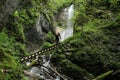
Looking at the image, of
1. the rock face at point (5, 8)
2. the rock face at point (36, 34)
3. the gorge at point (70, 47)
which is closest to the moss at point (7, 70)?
the gorge at point (70, 47)

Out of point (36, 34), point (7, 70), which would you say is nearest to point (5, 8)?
point (7, 70)

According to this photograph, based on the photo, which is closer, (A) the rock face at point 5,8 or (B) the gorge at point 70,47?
(A) the rock face at point 5,8

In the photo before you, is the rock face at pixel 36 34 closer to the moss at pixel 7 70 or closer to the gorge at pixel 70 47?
the gorge at pixel 70 47

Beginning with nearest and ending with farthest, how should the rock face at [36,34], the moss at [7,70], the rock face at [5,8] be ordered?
the moss at [7,70], the rock face at [5,8], the rock face at [36,34]

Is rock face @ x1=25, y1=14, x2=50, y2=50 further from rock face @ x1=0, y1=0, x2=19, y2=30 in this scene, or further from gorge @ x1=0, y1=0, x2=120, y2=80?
rock face @ x1=0, y1=0, x2=19, y2=30

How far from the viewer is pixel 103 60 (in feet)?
41.3

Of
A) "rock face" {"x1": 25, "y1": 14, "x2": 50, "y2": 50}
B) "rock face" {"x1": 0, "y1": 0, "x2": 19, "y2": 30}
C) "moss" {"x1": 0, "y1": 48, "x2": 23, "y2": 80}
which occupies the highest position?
"rock face" {"x1": 0, "y1": 0, "x2": 19, "y2": 30}

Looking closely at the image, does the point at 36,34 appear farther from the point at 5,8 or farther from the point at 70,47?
the point at 5,8

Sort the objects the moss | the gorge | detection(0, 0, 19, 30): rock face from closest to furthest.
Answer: the moss
detection(0, 0, 19, 30): rock face
the gorge

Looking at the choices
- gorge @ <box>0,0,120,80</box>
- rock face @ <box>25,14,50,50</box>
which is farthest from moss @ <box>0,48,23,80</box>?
rock face @ <box>25,14,50,50</box>

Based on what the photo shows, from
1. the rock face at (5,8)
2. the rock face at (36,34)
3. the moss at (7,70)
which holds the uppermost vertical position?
the rock face at (5,8)

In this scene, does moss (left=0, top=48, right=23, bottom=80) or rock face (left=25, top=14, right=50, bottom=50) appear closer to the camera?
moss (left=0, top=48, right=23, bottom=80)

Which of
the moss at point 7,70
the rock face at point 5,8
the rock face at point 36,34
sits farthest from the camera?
the rock face at point 36,34

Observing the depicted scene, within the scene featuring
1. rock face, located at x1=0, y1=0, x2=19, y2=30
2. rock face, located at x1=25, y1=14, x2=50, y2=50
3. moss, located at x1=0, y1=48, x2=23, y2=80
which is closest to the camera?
moss, located at x1=0, y1=48, x2=23, y2=80
